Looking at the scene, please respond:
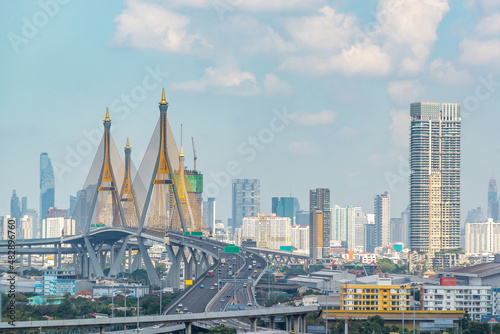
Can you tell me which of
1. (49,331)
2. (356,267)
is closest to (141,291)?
(49,331)

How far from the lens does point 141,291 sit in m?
110

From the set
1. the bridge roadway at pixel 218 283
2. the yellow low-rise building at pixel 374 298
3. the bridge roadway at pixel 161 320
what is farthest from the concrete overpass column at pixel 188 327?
the yellow low-rise building at pixel 374 298

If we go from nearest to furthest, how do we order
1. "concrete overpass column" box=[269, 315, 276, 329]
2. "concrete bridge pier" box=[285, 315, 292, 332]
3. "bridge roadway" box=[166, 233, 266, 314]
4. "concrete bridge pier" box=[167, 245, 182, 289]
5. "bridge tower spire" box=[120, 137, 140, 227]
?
"concrete overpass column" box=[269, 315, 276, 329] < "concrete bridge pier" box=[285, 315, 292, 332] < "bridge roadway" box=[166, 233, 266, 314] < "concrete bridge pier" box=[167, 245, 182, 289] < "bridge tower spire" box=[120, 137, 140, 227]

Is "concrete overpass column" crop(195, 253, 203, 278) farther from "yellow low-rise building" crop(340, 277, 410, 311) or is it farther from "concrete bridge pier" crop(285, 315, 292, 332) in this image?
"concrete bridge pier" crop(285, 315, 292, 332)

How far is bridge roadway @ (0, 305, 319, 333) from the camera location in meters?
57.5

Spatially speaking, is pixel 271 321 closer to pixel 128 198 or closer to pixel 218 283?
pixel 218 283

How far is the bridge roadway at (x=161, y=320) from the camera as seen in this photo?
57500mm

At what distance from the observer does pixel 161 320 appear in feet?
209

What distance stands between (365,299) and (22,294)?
4442 centimetres

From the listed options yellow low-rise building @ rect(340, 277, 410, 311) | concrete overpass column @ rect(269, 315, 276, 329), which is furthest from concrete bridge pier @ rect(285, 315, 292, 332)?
yellow low-rise building @ rect(340, 277, 410, 311)

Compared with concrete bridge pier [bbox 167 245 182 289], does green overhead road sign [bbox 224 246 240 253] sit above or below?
above

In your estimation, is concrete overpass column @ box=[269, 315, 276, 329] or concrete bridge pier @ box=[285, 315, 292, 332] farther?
concrete bridge pier @ box=[285, 315, 292, 332]

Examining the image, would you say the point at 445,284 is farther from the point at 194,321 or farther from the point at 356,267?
the point at 356,267

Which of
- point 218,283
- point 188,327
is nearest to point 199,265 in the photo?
point 218,283
